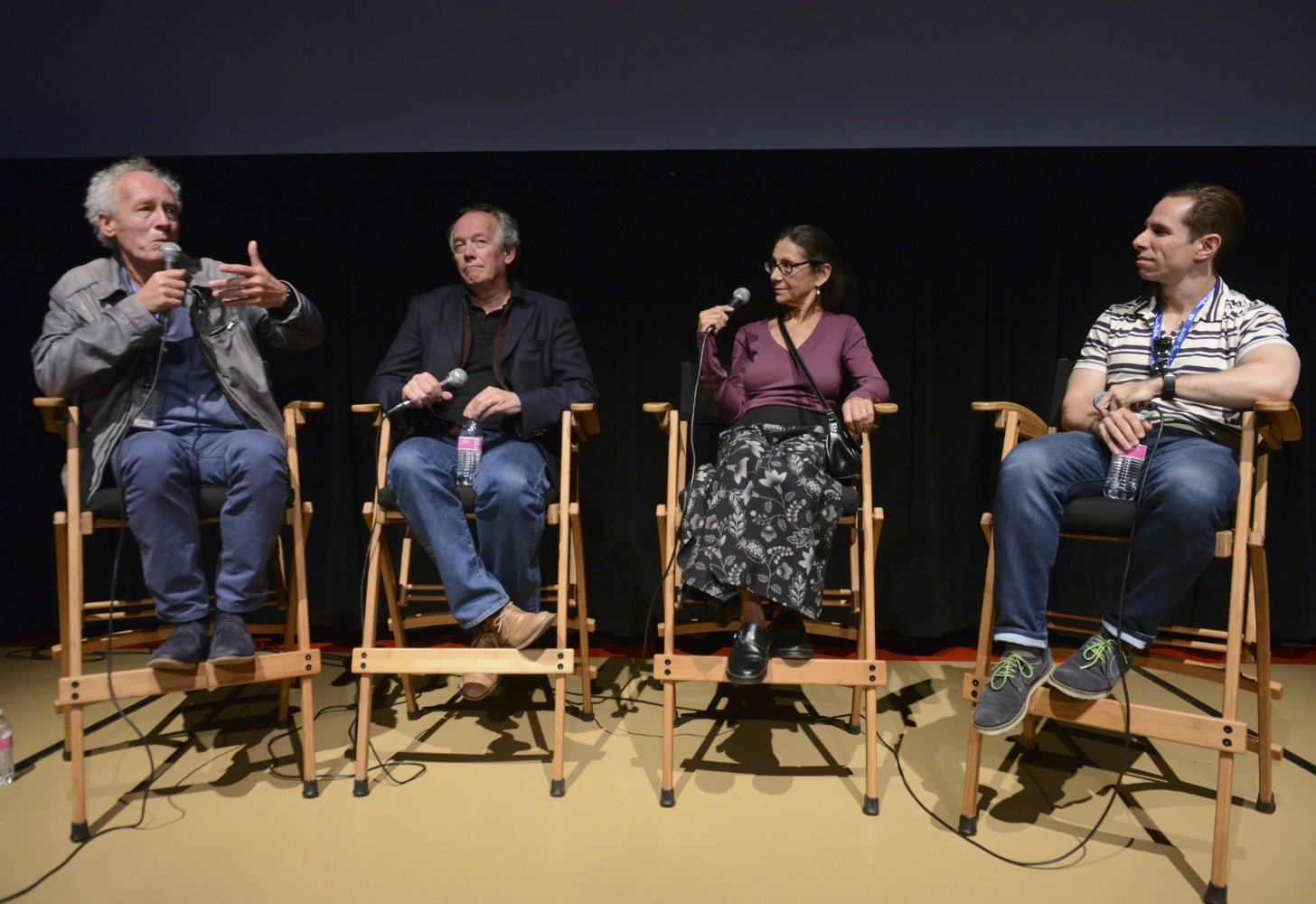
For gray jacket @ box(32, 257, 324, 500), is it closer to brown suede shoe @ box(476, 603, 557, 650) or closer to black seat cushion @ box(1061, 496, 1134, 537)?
brown suede shoe @ box(476, 603, 557, 650)

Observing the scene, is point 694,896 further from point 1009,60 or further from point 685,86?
point 1009,60

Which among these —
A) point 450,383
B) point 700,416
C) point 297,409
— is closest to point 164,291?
point 297,409

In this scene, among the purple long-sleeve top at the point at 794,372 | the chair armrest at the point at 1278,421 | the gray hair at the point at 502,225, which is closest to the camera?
the chair armrest at the point at 1278,421

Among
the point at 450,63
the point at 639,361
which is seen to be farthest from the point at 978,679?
the point at 450,63

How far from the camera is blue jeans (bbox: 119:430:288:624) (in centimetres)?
209

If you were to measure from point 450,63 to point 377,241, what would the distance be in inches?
30.6

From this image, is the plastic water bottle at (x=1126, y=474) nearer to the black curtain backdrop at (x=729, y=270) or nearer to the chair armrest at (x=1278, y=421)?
the chair armrest at (x=1278, y=421)

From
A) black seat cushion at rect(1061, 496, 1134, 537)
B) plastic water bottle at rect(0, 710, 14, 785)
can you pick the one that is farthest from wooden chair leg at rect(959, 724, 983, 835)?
plastic water bottle at rect(0, 710, 14, 785)

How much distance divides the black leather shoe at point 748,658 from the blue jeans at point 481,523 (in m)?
0.63

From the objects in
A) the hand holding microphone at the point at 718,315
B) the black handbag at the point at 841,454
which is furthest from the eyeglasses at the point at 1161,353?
the hand holding microphone at the point at 718,315

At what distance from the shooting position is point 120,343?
7.03 feet

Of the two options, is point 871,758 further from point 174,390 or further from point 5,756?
point 5,756

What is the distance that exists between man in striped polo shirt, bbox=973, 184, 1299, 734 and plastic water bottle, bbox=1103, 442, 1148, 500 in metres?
0.02

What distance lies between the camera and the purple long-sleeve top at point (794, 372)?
2645 mm
